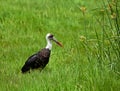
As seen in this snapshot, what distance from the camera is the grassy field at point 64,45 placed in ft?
18.1

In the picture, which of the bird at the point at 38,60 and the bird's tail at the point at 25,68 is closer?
the bird's tail at the point at 25,68

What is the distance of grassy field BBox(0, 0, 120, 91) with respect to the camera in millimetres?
5516

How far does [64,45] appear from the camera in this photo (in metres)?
9.77

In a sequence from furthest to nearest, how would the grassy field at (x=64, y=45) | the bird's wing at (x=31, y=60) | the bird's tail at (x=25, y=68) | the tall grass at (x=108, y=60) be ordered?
the bird's wing at (x=31, y=60) → the bird's tail at (x=25, y=68) → the grassy field at (x=64, y=45) → the tall grass at (x=108, y=60)

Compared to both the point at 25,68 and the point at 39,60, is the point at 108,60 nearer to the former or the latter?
the point at 25,68

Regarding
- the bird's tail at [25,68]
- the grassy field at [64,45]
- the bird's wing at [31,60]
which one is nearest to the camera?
the grassy field at [64,45]

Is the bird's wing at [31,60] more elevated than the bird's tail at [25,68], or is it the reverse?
the bird's wing at [31,60]

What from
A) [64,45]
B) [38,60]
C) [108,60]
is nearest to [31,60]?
[38,60]

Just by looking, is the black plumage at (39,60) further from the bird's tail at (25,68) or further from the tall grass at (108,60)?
the tall grass at (108,60)

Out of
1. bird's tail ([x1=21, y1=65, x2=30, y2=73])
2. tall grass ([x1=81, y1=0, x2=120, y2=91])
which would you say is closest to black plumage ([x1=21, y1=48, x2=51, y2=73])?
bird's tail ([x1=21, y1=65, x2=30, y2=73])

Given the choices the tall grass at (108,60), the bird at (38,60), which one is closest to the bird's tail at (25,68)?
the bird at (38,60)

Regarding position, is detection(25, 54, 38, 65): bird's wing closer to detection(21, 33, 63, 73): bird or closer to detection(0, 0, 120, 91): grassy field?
detection(21, 33, 63, 73): bird

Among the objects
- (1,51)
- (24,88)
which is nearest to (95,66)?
(24,88)

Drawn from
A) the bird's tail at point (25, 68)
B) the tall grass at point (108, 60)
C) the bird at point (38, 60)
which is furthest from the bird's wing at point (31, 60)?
the tall grass at point (108, 60)
